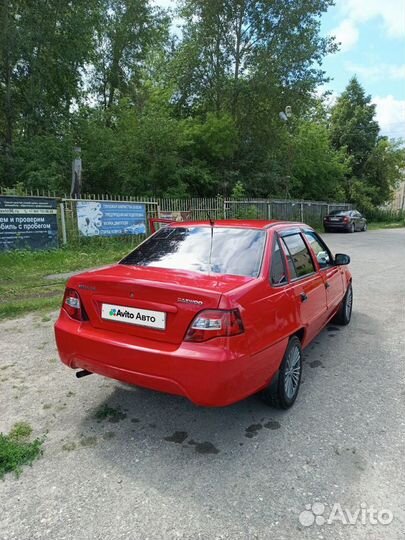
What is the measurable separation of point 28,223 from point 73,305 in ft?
27.0

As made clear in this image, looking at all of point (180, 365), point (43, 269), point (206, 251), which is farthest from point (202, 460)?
point (43, 269)

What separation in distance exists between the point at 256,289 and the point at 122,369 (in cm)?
110

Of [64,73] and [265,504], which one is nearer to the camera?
[265,504]

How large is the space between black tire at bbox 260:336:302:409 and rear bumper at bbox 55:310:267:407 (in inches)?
10.0

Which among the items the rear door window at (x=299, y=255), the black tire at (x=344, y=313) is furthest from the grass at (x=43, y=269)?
the black tire at (x=344, y=313)

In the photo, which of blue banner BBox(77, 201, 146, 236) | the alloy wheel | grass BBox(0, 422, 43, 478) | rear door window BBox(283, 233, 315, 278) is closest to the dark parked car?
blue banner BBox(77, 201, 146, 236)

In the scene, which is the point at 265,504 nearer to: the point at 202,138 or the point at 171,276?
the point at 171,276

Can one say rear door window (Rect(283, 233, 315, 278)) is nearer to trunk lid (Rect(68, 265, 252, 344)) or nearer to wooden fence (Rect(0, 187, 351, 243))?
trunk lid (Rect(68, 265, 252, 344))

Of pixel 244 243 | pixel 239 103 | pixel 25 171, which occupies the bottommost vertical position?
pixel 244 243

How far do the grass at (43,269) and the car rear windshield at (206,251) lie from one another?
281 centimetres

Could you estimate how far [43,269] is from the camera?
31.1ft

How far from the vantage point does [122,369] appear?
9.35 ft

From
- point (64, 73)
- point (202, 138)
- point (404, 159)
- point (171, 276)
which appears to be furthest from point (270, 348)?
point (404, 159)

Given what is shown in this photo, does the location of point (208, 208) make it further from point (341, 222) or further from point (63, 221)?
point (341, 222)
